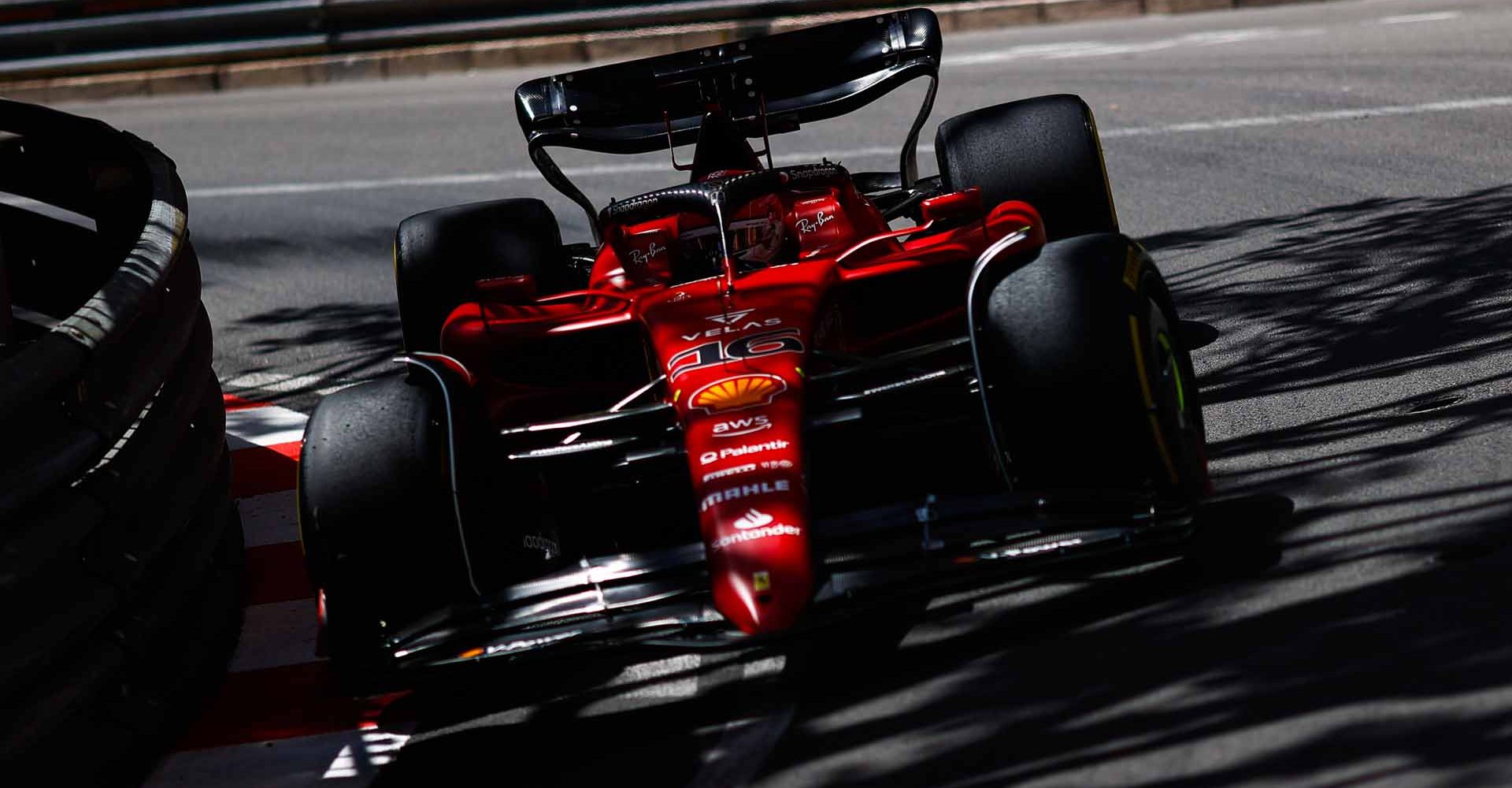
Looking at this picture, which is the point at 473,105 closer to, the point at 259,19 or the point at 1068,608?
the point at 259,19

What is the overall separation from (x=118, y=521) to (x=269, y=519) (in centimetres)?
173

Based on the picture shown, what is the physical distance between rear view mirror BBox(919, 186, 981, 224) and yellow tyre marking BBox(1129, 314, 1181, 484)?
3.69 ft

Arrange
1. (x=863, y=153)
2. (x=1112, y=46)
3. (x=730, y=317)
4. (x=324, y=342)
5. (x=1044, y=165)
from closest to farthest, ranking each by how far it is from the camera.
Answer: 1. (x=730, y=317)
2. (x=1044, y=165)
3. (x=324, y=342)
4. (x=863, y=153)
5. (x=1112, y=46)

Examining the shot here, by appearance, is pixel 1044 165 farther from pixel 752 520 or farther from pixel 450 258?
pixel 752 520

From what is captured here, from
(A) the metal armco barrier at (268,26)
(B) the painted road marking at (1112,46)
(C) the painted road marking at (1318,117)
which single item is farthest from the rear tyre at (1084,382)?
(A) the metal armco barrier at (268,26)

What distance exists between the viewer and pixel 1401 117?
917 centimetres

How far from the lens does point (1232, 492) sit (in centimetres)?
463

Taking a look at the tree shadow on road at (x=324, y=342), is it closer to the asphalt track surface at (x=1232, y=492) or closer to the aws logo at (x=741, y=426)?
the asphalt track surface at (x=1232, y=492)

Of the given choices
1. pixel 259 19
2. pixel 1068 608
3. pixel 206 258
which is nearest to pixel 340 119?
pixel 259 19

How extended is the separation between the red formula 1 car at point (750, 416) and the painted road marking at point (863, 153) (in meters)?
3.96

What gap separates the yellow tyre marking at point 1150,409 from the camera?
159 inches

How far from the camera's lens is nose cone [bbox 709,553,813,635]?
3.77 metres

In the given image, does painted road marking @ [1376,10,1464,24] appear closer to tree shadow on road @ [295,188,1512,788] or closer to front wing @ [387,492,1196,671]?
tree shadow on road @ [295,188,1512,788]

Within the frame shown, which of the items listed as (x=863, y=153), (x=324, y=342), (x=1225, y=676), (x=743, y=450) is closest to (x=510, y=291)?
(x=743, y=450)
